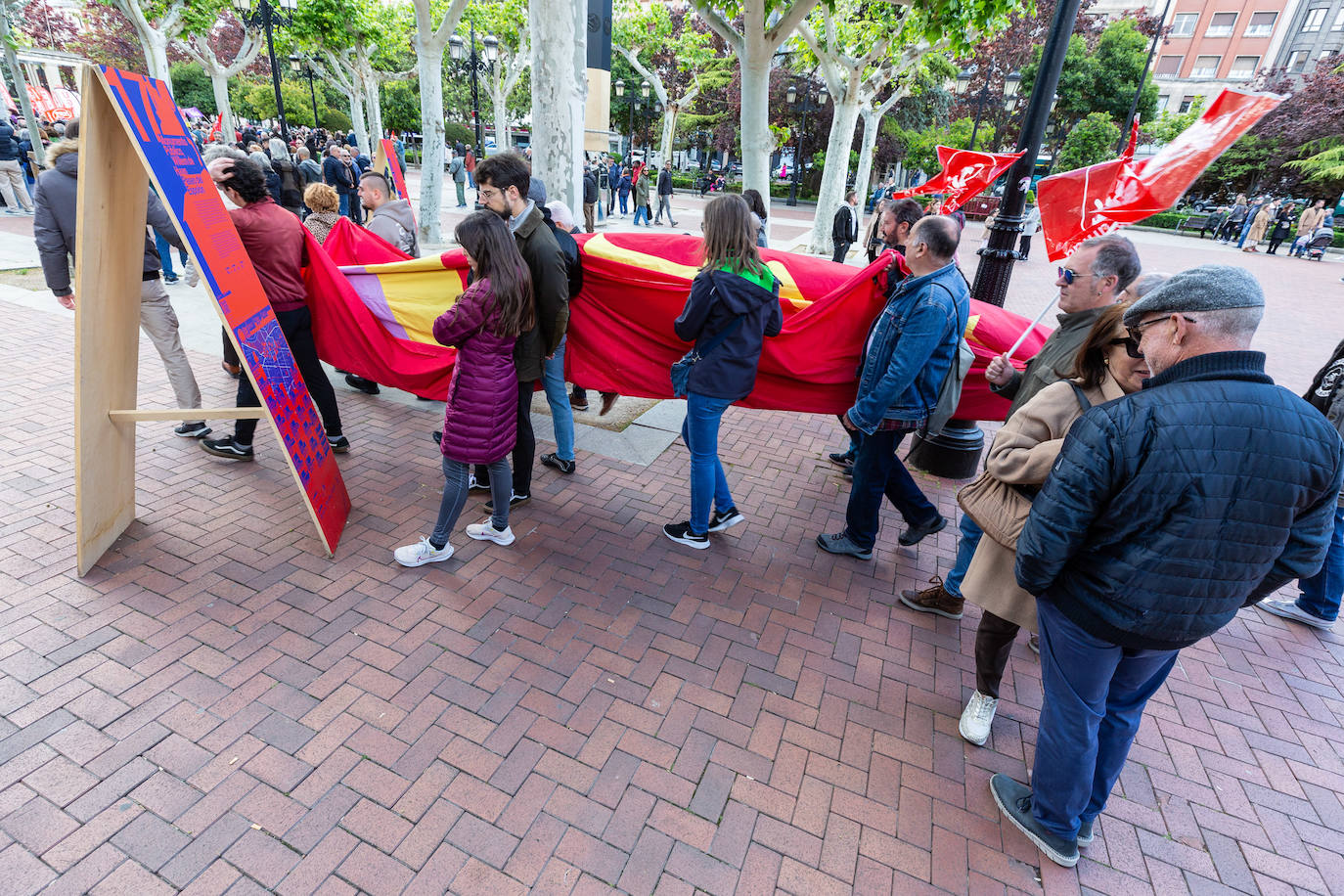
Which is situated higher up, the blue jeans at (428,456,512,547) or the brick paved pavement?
the blue jeans at (428,456,512,547)

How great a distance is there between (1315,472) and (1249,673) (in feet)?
7.80

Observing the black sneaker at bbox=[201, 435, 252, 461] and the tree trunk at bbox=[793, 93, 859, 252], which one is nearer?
the black sneaker at bbox=[201, 435, 252, 461]

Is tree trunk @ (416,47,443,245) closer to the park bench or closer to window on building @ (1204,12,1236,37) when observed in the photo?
the park bench

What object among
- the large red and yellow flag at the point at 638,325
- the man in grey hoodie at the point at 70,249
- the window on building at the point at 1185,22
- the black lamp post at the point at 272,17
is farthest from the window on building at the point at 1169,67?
the man in grey hoodie at the point at 70,249

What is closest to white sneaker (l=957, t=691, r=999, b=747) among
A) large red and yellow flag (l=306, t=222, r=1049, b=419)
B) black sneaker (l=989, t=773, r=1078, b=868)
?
A: black sneaker (l=989, t=773, r=1078, b=868)

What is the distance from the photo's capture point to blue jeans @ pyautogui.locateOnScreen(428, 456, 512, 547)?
3445mm

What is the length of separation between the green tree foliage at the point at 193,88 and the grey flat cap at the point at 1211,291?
55.7 metres

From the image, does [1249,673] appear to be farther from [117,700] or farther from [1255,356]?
[117,700]

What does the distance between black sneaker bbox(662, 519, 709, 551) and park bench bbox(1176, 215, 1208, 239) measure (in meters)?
35.6

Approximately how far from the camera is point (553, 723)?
2.71 m

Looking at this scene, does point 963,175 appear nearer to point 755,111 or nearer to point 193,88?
point 755,111

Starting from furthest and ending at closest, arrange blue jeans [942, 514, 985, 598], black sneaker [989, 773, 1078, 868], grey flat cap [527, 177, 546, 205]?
1. grey flat cap [527, 177, 546, 205]
2. blue jeans [942, 514, 985, 598]
3. black sneaker [989, 773, 1078, 868]

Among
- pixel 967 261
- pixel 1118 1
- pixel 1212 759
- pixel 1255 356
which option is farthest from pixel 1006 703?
pixel 1118 1

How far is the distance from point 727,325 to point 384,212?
3.98 metres
